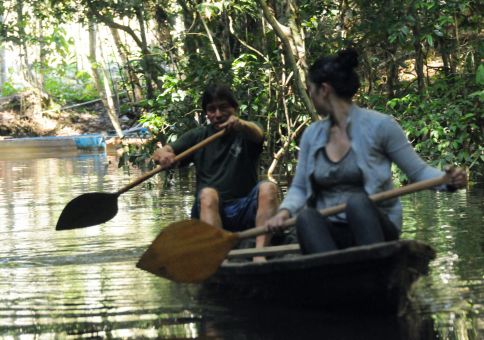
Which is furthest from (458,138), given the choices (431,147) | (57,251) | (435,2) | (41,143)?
(41,143)

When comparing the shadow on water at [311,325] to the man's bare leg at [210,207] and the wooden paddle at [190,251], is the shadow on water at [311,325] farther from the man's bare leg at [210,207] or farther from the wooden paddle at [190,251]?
the man's bare leg at [210,207]

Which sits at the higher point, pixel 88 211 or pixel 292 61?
pixel 292 61

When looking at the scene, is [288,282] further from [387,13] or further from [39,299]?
[387,13]

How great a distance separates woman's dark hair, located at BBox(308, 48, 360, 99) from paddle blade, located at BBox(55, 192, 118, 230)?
9.85ft

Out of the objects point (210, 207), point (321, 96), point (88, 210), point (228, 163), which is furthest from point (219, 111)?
point (88, 210)

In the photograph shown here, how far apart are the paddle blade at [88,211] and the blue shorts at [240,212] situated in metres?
1.44

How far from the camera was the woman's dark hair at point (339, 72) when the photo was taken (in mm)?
5414

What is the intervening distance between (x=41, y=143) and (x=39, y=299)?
31.0m

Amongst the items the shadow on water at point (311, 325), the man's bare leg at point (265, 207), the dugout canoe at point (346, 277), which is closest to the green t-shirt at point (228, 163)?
the man's bare leg at point (265, 207)

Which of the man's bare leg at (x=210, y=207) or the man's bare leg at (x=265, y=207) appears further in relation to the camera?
the man's bare leg at (x=210, y=207)

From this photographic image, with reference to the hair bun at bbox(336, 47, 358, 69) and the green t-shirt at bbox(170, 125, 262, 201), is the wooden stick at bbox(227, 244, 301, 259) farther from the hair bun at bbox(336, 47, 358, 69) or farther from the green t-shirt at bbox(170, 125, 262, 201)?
the hair bun at bbox(336, 47, 358, 69)

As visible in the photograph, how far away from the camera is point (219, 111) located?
682cm

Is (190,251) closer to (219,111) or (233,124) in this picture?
(233,124)

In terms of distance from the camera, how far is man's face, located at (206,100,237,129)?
22.3ft
